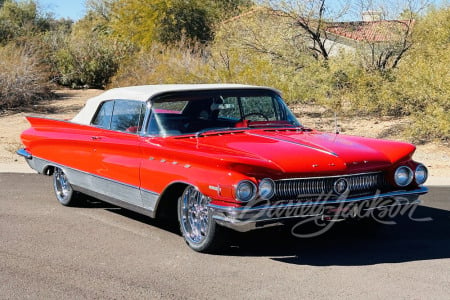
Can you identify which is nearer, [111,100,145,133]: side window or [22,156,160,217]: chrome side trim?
[22,156,160,217]: chrome side trim

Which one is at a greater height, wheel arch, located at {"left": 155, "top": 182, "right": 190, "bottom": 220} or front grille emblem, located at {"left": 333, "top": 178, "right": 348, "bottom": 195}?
front grille emblem, located at {"left": 333, "top": 178, "right": 348, "bottom": 195}

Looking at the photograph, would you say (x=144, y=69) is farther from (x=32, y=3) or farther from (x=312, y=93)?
(x=32, y=3)

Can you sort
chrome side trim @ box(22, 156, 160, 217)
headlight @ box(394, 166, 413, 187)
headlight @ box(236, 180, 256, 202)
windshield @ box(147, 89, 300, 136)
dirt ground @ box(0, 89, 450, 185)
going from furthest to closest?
dirt ground @ box(0, 89, 450, 185) < windshield @ box(147, 89, 300, 136) < chrome side trim @ box(22, 156, 160, 217) < headlight @ box(394, 166, 413, 187) < headlight @ box(236, 180, 256, 202)

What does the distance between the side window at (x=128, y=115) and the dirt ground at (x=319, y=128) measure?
4.95m

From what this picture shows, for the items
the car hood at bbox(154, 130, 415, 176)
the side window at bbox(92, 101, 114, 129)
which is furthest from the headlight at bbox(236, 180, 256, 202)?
the side window at bbox(92, 101, 114, 129)

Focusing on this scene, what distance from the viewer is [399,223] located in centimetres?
746

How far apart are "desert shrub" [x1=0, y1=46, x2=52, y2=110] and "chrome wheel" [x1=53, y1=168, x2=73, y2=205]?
15.1m

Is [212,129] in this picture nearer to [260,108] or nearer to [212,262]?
[260,108]

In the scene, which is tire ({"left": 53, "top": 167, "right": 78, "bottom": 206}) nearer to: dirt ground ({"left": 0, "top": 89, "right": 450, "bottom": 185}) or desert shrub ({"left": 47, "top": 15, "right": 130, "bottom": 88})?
dirt ground ({"left": 0, "top": 89, "right": 450, "bottom": 185})

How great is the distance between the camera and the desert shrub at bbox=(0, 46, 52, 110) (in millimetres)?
23094

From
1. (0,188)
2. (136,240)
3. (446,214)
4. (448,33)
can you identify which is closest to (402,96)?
(448,33)

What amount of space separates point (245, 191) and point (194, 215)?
83 centimetres

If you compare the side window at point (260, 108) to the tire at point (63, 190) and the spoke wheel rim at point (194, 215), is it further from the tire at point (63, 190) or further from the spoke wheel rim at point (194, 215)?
the tire at point (63, 190)

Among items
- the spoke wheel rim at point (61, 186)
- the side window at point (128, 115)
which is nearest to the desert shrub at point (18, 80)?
the spoke wheel rim at point (61, 186)
